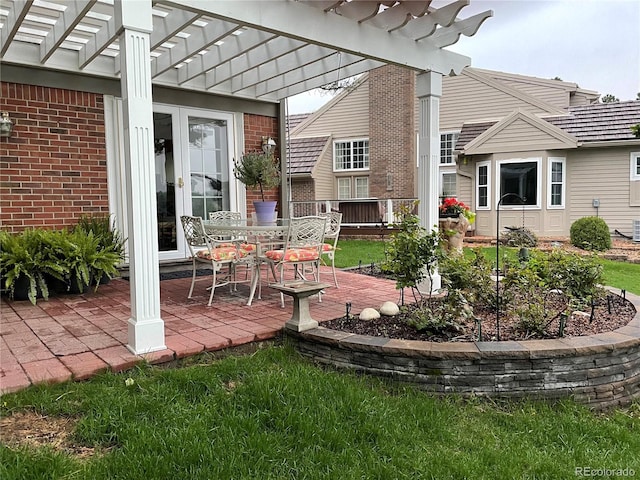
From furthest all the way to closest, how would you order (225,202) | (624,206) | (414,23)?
(624,206) → (225,202) → (414,23)

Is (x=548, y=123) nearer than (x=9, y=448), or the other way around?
(x=9, y=448)

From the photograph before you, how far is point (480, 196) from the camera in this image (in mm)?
12805

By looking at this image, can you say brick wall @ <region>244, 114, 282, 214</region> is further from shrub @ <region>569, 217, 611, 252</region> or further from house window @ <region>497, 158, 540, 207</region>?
house window @ <region>497, 158, 540, 207</region>

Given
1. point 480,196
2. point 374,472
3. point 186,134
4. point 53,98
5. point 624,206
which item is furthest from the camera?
point 480,196

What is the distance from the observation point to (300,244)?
14.2 ft

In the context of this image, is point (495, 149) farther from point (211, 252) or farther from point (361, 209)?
point (211, 252)

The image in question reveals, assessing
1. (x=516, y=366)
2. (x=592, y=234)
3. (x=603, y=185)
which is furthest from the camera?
(x=603, y=185)

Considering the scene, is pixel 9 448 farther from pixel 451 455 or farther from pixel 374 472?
pixel 451 455

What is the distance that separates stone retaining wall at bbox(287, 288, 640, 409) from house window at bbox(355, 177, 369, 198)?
13.2 m

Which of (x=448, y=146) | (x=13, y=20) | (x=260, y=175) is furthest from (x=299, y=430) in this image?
(x=448, y=146)

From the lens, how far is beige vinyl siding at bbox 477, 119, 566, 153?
11625 mm

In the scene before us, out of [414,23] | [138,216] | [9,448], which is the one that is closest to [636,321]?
[414,23]

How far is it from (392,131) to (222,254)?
11.3 meters

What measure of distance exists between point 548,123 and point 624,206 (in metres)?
2.84
